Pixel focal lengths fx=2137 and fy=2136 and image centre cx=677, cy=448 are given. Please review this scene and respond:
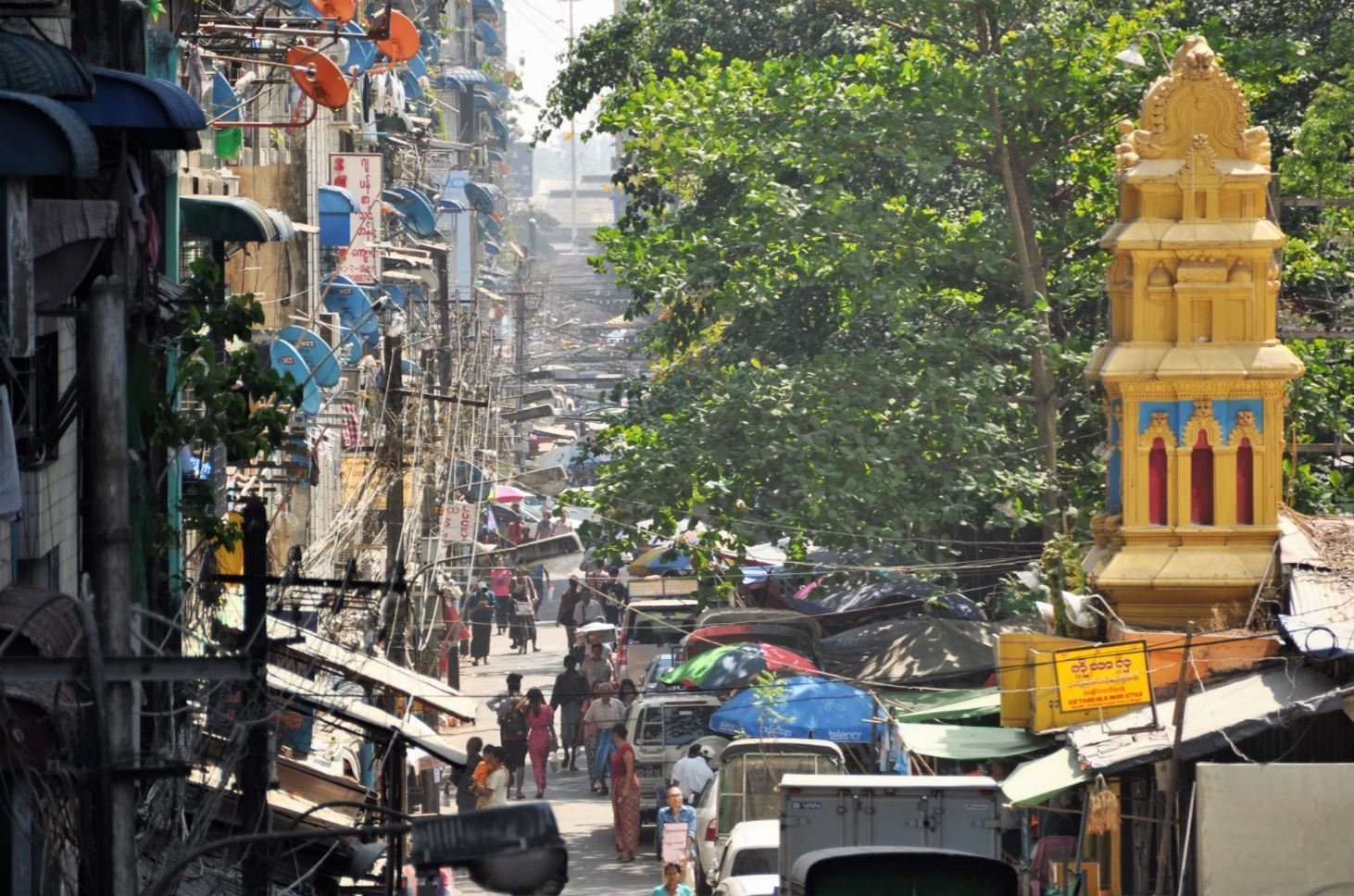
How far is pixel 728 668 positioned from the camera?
25.8 meters

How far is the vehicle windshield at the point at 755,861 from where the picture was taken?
18422 mm

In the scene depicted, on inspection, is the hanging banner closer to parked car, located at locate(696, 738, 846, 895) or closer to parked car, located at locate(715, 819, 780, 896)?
parked car, located at locate(696, 738, 846, 895)

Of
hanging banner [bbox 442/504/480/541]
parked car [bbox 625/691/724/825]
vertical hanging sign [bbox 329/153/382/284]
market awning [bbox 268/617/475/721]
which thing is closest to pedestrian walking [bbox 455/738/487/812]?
parked car [bbox 625/691/724/825]

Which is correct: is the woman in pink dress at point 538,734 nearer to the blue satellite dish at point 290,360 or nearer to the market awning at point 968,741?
the blue satellite dish at point 290,360

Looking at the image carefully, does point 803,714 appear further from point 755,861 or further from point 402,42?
point 402,42

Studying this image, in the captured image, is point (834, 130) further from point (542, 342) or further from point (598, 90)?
point (542, 342)

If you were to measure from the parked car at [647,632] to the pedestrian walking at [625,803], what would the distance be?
912 centimetres

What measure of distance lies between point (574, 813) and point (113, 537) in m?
18.8

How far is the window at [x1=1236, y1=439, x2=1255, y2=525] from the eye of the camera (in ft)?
63.8

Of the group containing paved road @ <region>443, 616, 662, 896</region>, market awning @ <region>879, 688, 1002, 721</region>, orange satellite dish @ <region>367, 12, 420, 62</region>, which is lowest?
paved road @ <region>443, 616, 662, 896</region>

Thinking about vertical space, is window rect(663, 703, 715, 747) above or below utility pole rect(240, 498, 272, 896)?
below

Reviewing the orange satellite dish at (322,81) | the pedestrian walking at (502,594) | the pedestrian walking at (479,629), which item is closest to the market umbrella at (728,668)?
the orange satellite dish at (322,81)

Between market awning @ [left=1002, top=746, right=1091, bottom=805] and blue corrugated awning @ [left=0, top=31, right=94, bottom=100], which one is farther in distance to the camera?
market awning @ [left=1002, top=746, right=1091, bottom=805]

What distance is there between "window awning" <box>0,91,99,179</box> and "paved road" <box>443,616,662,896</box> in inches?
439
